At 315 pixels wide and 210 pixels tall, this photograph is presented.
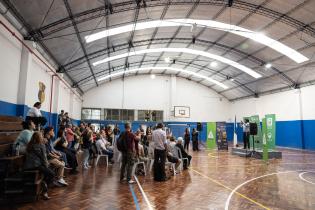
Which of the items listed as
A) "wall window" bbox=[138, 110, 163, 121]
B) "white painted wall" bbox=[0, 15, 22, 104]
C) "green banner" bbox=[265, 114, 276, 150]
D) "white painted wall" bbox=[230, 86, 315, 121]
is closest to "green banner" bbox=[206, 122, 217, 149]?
"green banner" bbox=[265, 114, 276, 150]

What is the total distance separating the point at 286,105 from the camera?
62.3 feet

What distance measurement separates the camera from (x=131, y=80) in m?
24.2

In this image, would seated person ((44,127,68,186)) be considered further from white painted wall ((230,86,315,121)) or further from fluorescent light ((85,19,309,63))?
white painted wall ((230,86,315,121))

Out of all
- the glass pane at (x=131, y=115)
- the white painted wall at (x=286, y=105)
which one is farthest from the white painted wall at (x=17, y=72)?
the white painted wall at (x=286, y=105)

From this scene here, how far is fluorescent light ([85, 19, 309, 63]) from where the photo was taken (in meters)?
12.1

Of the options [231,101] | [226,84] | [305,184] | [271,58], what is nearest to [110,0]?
Answer: [305,184]

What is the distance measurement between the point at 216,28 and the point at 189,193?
1088cm

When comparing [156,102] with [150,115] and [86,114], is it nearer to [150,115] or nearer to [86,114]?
[150,115]

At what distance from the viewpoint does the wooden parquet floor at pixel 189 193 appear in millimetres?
4199

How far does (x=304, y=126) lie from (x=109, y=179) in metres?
16.4

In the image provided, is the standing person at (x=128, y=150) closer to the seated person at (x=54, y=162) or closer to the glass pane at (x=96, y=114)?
the seated person at (x=54, y=162)

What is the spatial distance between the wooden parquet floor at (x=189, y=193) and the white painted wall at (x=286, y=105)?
11.7 meters

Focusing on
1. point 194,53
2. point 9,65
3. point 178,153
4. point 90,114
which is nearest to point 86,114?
point 90,114

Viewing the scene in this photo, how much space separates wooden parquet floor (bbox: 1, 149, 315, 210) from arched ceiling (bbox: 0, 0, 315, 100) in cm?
608
